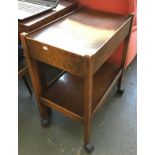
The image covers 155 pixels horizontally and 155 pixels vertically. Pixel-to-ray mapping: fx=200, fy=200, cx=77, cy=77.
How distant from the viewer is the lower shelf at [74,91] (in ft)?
3.67

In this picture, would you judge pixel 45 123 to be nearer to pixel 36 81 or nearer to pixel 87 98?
pixel 36 81

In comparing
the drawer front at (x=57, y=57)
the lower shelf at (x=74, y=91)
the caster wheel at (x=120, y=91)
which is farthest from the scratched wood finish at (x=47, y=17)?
the caster wheel at (x=120, y=91)

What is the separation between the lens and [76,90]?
4.00ft

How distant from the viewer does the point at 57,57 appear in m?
0.89

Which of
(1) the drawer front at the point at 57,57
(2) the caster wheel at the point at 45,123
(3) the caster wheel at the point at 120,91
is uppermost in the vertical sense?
(1) the drawer front at the point at 57,57

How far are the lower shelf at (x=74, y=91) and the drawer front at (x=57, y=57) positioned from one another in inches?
11.3

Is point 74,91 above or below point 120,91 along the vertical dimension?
above

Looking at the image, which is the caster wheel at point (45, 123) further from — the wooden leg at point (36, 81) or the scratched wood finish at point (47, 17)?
the scratched wood finish at point (47, 17)

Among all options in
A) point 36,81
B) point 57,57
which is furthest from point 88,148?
point 57,57

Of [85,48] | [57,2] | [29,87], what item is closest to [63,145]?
[29,87]

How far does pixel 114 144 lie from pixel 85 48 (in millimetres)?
662

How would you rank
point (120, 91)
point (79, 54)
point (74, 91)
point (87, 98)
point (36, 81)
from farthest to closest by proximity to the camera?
point (120, 91)
point (74, 91)
point (36, 81)
point (87, 98)
point (79, 54)

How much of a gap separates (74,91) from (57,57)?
37cm
